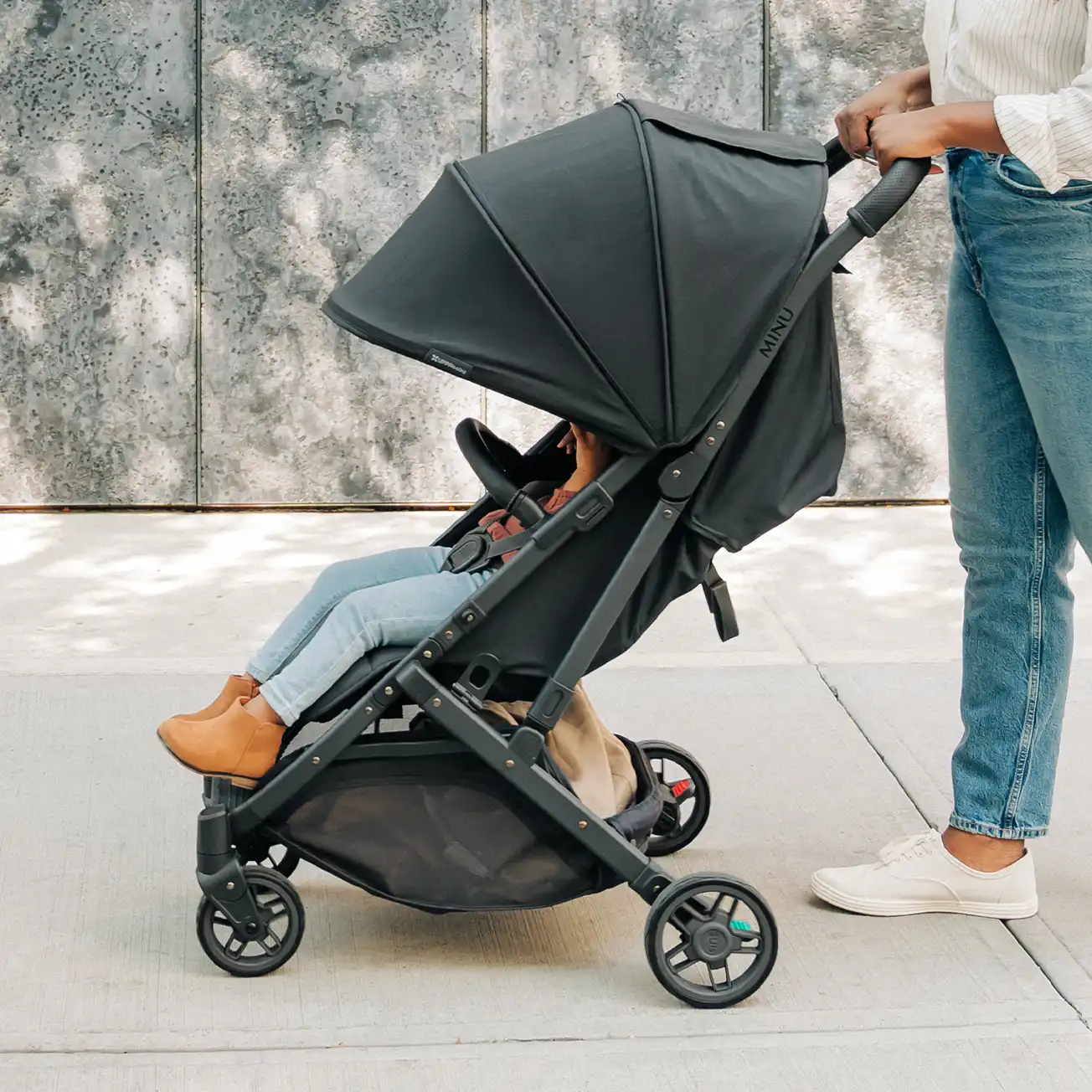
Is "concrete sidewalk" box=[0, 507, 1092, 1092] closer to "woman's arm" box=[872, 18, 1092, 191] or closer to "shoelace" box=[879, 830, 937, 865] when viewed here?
"shoelace" box=[879, 830, 937, 865]

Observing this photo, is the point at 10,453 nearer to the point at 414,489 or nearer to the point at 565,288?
the point at 414,489

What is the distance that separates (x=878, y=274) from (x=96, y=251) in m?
2.98

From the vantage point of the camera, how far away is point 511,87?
6359mm

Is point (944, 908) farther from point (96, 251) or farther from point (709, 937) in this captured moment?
point (96, 251)

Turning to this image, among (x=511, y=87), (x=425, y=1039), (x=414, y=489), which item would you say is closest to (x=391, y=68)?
(x=511, y=87)

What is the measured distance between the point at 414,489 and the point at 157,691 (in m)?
2.20

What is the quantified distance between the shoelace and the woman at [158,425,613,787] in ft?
3.22

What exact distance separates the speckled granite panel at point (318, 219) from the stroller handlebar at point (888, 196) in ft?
12.1

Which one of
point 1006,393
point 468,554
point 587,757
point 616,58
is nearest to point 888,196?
point 1006,393

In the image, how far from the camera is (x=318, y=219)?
6387 mm

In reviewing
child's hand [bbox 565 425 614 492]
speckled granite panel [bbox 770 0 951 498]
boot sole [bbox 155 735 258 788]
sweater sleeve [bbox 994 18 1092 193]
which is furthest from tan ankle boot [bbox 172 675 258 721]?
speckled granite panel [bbox 770 0 951 498]

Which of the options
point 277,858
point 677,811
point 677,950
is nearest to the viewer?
point 677,950

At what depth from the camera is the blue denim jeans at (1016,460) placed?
293 centimetres

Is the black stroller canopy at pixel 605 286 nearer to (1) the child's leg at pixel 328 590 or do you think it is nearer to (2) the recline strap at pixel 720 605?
(2) the recline strap at pixel 720 605
